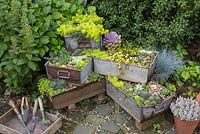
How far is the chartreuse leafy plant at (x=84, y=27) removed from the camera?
3744mm

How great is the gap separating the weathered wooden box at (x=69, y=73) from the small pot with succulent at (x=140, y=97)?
0.26 m

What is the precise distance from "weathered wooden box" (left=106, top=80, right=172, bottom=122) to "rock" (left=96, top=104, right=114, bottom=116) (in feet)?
0.59

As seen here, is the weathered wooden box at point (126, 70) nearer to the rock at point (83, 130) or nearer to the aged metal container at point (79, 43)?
the aged metal container at point (79, 43)

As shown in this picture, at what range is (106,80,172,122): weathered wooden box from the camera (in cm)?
344

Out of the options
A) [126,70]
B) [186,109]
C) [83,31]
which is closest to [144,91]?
[126,70]

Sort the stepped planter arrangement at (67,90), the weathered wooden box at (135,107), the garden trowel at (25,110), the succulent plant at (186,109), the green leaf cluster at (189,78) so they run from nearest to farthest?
the succulent plant at (186,109)
the weathered wooden box at (135,107)
the garden trowel at (25,110)
the stepped planter arrangement at (67,90)
the green leaf cluster at (189,78)

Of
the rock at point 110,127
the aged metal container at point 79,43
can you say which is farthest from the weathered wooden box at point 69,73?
the rock at point 110,127

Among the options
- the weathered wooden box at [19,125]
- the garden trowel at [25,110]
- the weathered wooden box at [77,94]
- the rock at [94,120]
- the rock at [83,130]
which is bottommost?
the rock at [83,130]

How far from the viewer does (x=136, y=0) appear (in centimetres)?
398

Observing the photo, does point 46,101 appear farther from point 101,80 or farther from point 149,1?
point 149,1

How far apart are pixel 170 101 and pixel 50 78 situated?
1.29 metres

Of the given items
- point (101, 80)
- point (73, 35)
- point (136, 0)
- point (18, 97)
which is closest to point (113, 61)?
point (101, 80)

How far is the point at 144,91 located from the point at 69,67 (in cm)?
81

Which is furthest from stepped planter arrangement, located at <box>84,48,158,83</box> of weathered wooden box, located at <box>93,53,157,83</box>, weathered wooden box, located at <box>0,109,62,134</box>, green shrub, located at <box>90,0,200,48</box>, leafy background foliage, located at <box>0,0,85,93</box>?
weathered wooden box, located at <box>0,109,62,134</box>
